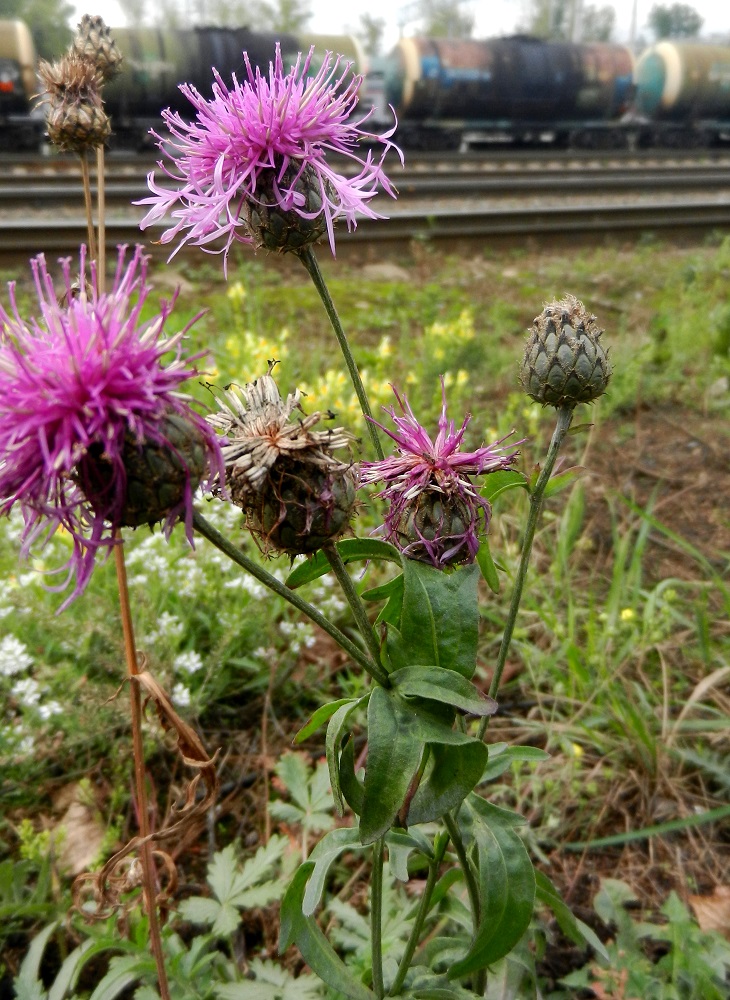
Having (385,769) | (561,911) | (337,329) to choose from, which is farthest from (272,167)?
(561,911)

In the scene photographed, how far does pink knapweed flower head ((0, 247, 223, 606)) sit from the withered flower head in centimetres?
14

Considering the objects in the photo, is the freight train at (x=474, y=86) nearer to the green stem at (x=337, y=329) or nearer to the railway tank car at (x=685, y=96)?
the railway tank car at (x=685, y=96)

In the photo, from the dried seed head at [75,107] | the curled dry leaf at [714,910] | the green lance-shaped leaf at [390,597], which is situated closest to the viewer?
the green lance-shaped leaf at [390,597]

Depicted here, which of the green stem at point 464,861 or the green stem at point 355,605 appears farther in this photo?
the green stem at point 464,861

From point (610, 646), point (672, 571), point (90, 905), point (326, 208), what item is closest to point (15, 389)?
point (326, 208)

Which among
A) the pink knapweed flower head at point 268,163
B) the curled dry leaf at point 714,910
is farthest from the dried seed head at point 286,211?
the curled dry leaf at point 714,910

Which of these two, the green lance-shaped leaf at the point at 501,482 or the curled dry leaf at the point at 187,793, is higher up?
the green lance-shaped leaf at the point at 501,482

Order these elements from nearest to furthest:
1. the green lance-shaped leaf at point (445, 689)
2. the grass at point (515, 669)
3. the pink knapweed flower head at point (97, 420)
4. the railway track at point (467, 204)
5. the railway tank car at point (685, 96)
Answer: the pink knapweed flower head at point (97, 420)
the green lance-shaped leaf at point (445, 689)
the grass at point (515, 669)
the railway track at point (467, 204)
the railway tank car at point (685, 96)

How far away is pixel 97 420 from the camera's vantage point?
2.84 ft

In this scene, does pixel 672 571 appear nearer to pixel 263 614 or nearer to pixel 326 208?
pixel 263 614

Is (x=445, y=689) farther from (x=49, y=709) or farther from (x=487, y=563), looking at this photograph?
(x=49, y=709)

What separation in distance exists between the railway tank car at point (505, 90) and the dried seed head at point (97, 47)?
16513 millimetres

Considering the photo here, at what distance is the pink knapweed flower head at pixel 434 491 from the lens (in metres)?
1.22

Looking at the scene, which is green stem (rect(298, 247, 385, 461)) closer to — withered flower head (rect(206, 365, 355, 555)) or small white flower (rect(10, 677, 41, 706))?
withered flower head (rect(206, 365, 355, 555))
